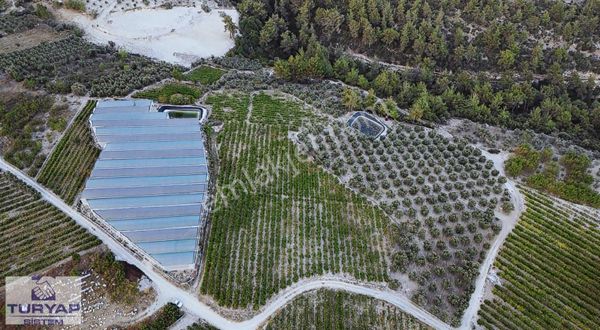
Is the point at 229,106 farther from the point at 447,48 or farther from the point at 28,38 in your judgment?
the point at 447,48

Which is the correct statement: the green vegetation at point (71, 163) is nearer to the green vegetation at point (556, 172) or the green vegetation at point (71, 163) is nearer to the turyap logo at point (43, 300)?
the turyap logo at point (43, 300)

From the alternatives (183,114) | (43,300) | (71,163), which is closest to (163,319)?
(43,300)

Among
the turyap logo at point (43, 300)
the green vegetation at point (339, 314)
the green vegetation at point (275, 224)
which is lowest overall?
the turyap logo at point (43, 300)

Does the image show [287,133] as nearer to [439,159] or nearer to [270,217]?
[270,217]

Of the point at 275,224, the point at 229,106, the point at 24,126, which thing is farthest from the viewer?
the point at 229,106

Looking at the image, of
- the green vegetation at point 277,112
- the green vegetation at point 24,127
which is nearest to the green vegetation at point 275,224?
the green vegetation at point 277,112
